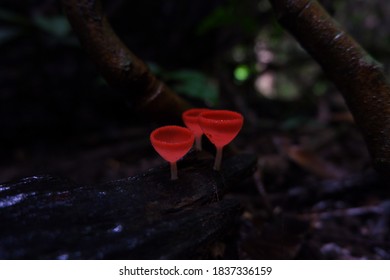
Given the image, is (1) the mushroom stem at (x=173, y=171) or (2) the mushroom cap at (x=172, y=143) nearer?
(2) the mushroom cap at (x=172, y=143)

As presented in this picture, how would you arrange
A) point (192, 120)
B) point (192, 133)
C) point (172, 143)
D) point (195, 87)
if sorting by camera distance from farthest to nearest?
point (195, 87) < point (192, 120) < point (192, 133) < point (172, 143)

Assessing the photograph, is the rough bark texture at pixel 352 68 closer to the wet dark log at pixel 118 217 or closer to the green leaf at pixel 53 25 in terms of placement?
the wet dark log at pixel 118 217

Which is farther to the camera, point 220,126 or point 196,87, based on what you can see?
point 196,87

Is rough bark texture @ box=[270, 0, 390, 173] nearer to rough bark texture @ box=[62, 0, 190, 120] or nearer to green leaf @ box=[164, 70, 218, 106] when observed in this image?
rough bark texture @ box=[62, 0, 190, 120]

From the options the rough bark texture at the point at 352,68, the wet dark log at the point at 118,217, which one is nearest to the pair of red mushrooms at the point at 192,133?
the wet dark log at the point at 118,217

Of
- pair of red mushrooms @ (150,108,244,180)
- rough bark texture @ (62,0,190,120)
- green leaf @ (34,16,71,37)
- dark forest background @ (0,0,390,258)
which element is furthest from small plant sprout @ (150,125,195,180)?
green leaf @ (34,16,71,37)

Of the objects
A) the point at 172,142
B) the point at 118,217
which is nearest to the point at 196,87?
the point at 172,142

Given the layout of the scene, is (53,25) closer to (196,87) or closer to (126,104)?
(126,104)

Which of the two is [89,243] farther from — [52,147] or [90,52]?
[52,147]
